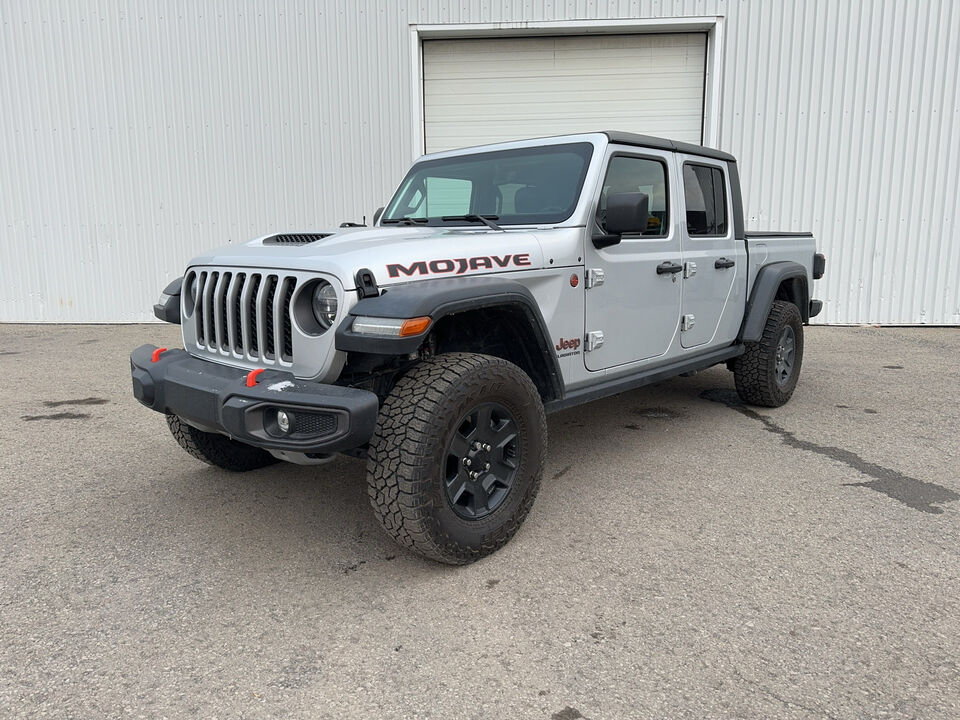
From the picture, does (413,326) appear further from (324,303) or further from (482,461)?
(482,461)

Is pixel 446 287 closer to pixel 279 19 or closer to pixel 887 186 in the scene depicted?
pixel 279 19

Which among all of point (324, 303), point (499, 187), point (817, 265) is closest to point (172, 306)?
point (324, 303)

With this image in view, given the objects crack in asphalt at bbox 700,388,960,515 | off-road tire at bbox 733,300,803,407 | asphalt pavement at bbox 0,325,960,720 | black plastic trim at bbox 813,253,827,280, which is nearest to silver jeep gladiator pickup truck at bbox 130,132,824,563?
asphalt pavement at bbox 0,325,960,720

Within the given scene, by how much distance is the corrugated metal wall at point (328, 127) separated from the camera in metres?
8.73

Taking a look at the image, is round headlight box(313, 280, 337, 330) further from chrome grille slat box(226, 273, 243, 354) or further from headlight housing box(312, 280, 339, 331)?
chrome grille slat box(226, 273, 243, 354)

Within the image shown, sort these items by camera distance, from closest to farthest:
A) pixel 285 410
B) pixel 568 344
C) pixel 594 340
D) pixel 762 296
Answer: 1. pixel 285 410
2. pixel 568 344
3. pixel 594 340
4. pixel 762 296

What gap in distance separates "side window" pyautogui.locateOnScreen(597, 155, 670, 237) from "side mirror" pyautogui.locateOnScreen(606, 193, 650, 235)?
0.17 meters

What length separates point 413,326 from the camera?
8.04 ft

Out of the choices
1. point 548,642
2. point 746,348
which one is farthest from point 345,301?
point 746,348

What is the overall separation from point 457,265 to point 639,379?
1507 millimetres

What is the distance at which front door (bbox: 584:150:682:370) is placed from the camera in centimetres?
350

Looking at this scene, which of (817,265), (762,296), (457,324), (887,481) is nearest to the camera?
(457,324)

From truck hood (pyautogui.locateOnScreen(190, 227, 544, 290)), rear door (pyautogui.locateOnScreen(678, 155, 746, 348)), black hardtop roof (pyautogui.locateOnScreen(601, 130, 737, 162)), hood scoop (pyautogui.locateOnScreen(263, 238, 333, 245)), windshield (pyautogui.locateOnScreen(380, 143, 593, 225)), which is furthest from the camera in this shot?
rear door (pyautogui.locateOnScreen(678, 155, 746, 348))

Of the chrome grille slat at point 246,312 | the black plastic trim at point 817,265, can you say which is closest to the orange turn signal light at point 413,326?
the chrome grille slat at point 246,312
